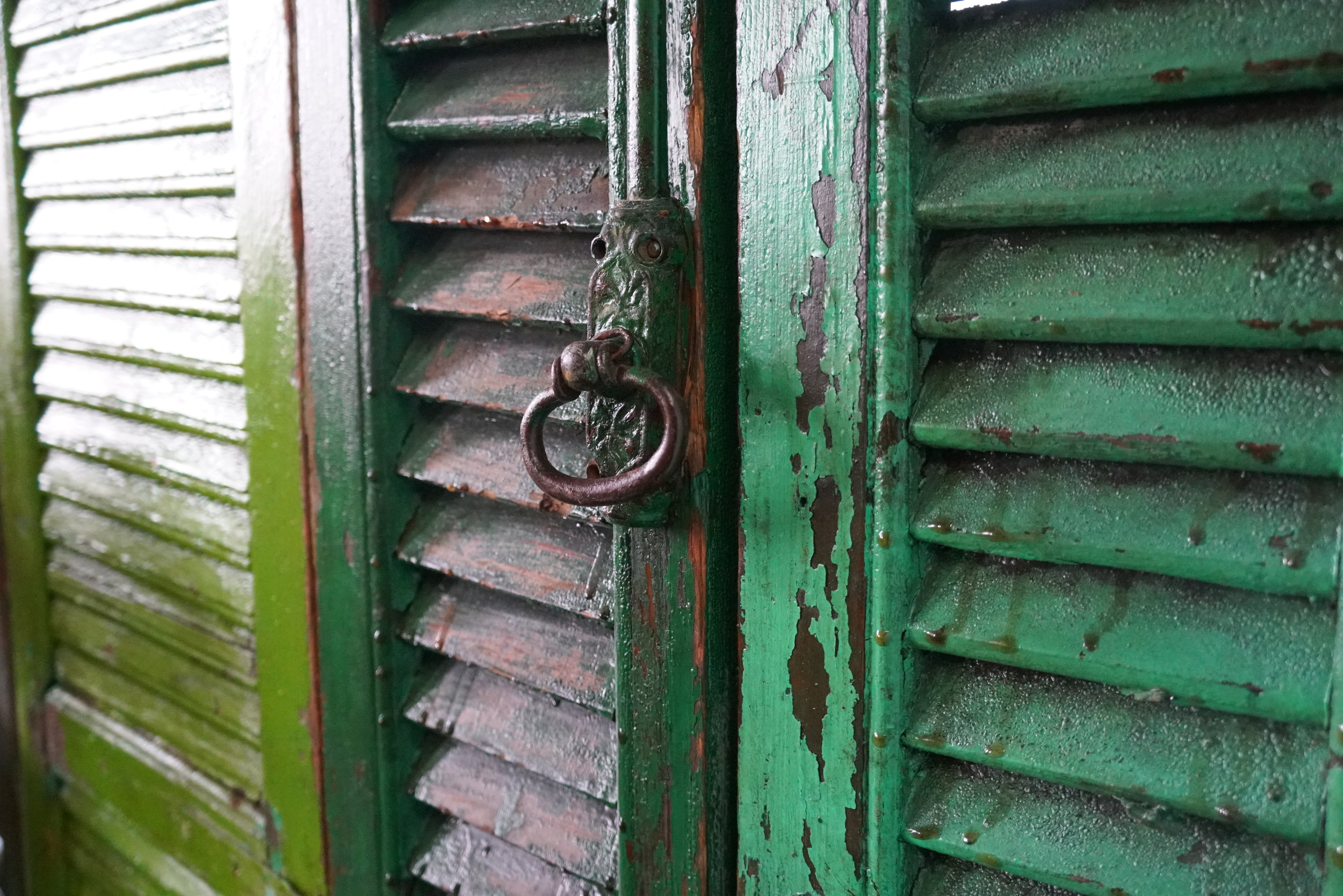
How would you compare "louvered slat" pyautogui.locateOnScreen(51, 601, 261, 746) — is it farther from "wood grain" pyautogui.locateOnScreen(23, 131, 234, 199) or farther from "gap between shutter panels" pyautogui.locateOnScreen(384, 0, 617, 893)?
"wood grain" pyautogui.locateOnScreen(23, 131, 234, 199)

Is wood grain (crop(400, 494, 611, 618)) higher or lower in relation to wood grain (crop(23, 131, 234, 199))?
lower

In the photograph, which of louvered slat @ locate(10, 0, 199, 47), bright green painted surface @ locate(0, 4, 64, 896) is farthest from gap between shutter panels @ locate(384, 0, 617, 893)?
bright green painted surface @ locate(0, 4, 64, 896)

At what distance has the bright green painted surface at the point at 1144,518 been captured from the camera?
Answer: 70 centimetres

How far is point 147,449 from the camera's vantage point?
5.62 feet

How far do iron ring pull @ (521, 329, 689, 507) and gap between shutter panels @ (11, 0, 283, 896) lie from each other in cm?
76

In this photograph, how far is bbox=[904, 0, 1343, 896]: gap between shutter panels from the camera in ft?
2.29

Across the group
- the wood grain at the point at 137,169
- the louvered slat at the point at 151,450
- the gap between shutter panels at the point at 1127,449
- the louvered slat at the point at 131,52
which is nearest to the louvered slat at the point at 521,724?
the gap between shutter panels at the point at 1127,449

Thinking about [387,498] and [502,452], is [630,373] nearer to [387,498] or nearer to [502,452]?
[502,452]

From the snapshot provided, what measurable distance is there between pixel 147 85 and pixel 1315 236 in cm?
157

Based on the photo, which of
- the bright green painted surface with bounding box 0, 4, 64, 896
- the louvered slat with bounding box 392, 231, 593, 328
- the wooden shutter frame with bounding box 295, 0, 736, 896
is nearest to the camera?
the wooden shutter frame with bounding box 295, 0, 736, 896

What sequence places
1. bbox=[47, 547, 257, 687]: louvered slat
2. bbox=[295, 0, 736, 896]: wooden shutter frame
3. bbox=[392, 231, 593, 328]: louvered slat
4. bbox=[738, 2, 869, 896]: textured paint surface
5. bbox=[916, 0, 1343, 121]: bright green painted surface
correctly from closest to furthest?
bbox=[916, 0, 1343, 121]: bright green painted surface, bbox=[738, 2, 869, 896]: textured paint surface, bbox=[295, 0, 736, 896]: wooden shutter frame, bbox=[392, 231, 593, 328]: louvered slat, bbox=[47, 547, 257, 687]: louvered slat

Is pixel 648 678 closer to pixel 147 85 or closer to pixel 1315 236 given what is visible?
pixel 1315 236

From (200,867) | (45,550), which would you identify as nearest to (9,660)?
(45,550)

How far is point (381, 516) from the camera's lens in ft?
4.22
